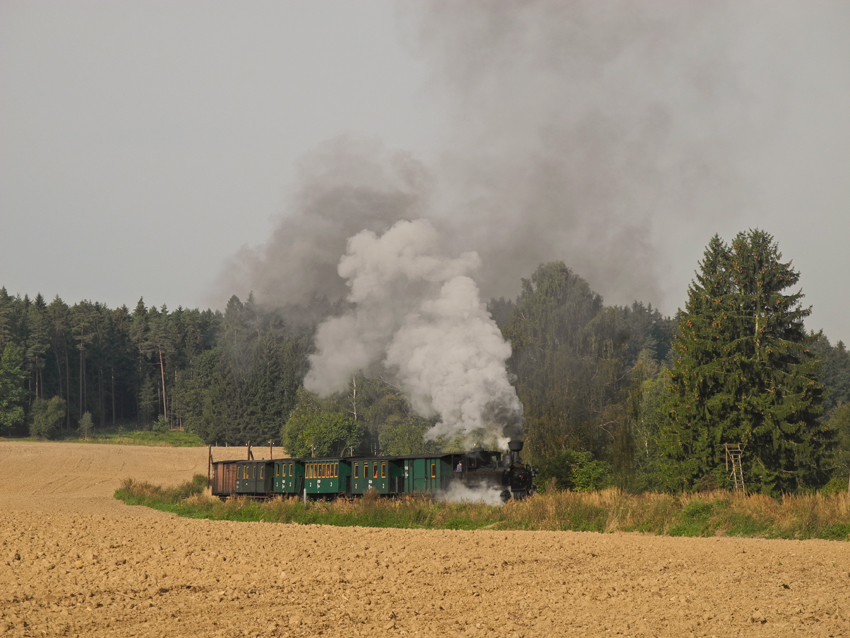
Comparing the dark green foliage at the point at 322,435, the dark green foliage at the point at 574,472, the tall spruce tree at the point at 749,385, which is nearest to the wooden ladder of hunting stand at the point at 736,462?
the tall spruce tree at the point at 749,385

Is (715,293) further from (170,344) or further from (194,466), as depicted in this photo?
(170,344)

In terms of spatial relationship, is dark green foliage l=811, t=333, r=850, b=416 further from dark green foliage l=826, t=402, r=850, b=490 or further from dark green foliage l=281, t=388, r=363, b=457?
dark green foliage l=281, t=388, r=363, b=457

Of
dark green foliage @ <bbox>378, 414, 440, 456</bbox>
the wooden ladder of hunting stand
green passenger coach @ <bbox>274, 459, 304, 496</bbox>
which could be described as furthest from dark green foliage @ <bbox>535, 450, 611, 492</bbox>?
dark green foliage @ <bbox>378, 414, 440, 456</bbox>

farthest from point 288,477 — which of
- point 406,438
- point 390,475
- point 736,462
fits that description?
point 406,438

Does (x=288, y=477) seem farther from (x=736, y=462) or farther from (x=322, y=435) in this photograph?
(x=322, y=435)

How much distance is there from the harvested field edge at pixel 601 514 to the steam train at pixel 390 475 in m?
1.95

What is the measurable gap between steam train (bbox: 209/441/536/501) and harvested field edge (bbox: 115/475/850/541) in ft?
6.40

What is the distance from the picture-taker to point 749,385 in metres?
38.6

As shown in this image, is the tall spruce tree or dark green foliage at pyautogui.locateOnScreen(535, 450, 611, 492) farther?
dark green foliage at pyautogui.locateOnScreen(535, 450, 611, 492)

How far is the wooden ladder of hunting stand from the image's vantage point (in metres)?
35.6

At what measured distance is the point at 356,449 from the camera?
230 feet

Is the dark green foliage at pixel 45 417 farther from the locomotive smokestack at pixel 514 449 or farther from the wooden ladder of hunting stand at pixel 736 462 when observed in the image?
the wooden ladder of hunting stand at pixel 736 462

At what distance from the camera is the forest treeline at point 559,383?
124ft

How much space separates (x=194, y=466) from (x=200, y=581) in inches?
2468
